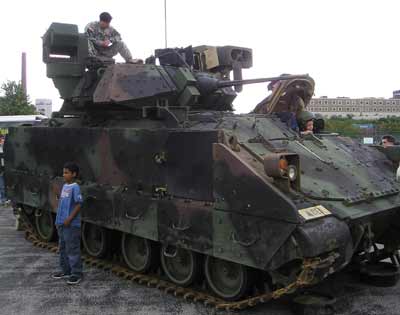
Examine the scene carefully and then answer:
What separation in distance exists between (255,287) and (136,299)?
1.55 m

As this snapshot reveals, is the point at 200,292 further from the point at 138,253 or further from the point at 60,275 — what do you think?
the point at 60,275

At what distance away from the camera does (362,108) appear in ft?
255

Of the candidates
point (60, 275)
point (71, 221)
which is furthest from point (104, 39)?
point (60, 275)

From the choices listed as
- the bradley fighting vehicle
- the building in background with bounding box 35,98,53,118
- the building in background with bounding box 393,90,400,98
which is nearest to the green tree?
the building in background with bounding box 35,98,53,118

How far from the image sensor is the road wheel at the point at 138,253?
24.5ft

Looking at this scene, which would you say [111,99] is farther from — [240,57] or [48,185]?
[240,57]

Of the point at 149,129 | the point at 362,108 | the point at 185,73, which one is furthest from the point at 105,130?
the point at 362,108

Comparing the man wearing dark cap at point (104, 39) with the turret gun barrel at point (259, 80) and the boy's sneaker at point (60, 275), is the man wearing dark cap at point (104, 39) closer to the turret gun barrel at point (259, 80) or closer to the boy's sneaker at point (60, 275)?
the turret gun barrel at point (259, 80)

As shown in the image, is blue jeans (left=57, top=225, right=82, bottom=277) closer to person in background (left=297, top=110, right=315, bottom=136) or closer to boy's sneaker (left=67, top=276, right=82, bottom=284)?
boy's sneaker (left=67, top=276, right=82, bottom=284)

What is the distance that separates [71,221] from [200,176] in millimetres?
2104

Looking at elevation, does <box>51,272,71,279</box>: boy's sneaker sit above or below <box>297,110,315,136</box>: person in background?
below

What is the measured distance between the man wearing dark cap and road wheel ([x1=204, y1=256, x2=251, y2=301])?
4610mm

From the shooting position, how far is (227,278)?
646 cm

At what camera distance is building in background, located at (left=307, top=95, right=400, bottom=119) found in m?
74.5
